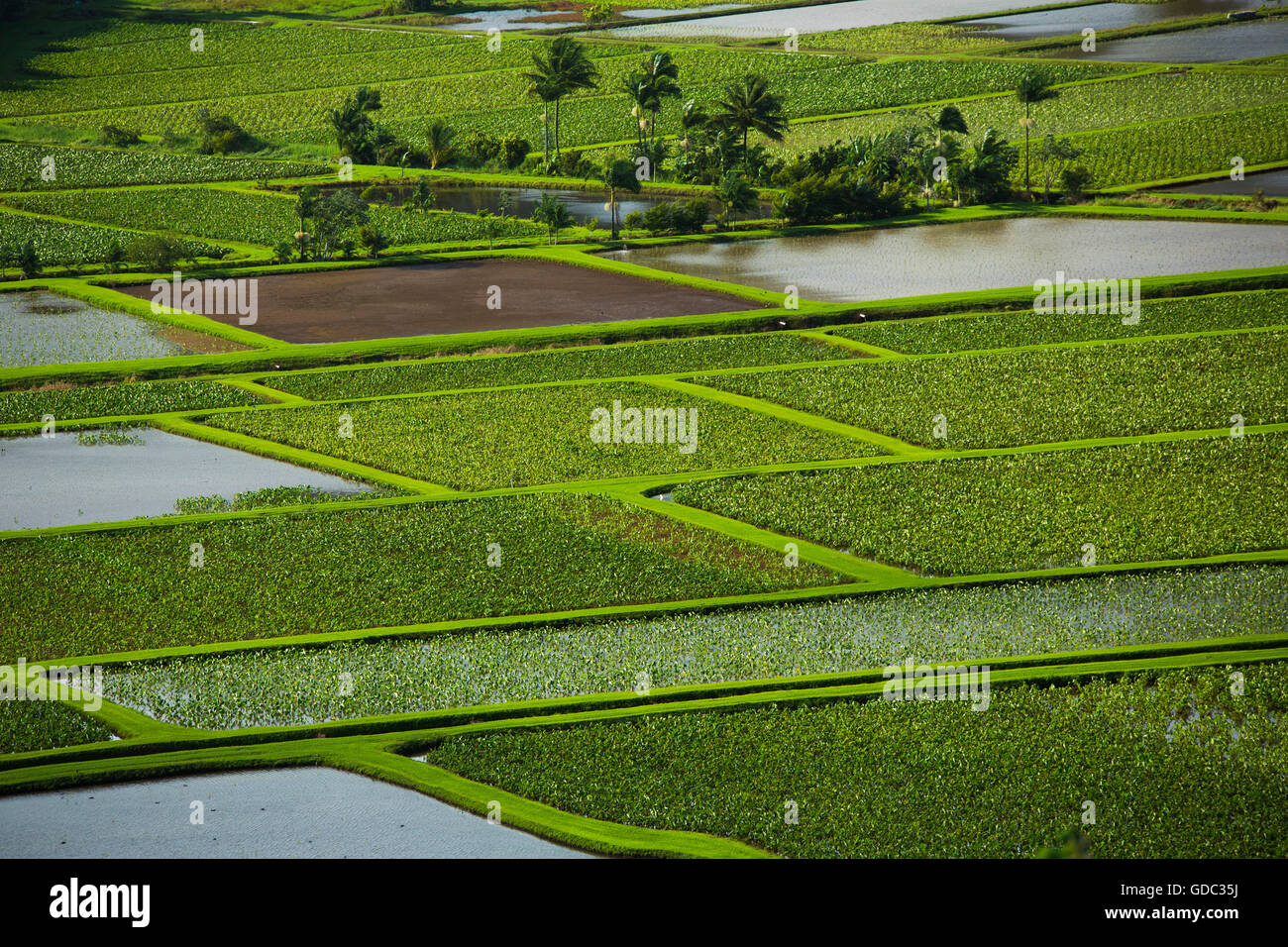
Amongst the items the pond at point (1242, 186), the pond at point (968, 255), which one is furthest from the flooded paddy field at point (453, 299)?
the pond at point (1242, 186)

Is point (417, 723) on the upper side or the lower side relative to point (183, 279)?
lower

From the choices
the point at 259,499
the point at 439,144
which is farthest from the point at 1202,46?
the point at 259,499

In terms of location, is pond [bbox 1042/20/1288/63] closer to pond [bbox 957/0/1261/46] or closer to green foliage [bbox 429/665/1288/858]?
pond [bbox 957/0/1261/46]

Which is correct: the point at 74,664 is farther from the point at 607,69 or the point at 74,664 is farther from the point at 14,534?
the point at 607,69

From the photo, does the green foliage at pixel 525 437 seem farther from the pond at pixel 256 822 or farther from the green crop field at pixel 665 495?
the pond at pixel 256 822

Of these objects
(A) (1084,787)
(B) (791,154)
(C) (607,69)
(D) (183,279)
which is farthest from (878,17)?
(A) (1084,787)

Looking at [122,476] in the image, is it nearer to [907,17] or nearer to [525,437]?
[525,437]

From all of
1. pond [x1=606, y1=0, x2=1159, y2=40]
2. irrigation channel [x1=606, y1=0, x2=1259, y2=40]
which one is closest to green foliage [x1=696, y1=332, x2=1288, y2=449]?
irrigation channel [x1=606, y1=0, x2=1259, y2=40]
